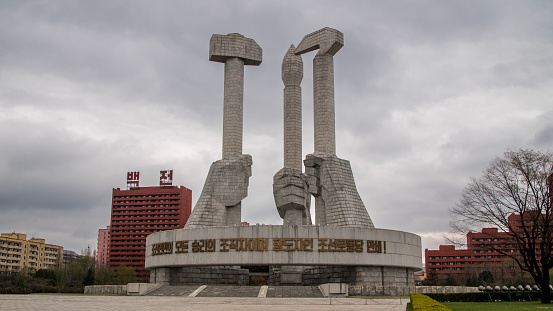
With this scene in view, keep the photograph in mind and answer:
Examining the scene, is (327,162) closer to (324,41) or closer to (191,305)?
(324,41)

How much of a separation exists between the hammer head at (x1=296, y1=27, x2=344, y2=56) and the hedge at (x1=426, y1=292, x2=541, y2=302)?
24.1m

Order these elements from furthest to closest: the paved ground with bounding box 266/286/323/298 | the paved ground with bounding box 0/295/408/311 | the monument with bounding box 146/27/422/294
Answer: the monument with bounding box 146/27/422/294 → the paved ground with bounding box 266/286/323/298 → the paved ground with bounding box 0/295/408/311

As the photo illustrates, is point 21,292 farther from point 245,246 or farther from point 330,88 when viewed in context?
point 330,88

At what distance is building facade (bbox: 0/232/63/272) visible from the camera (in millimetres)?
89125

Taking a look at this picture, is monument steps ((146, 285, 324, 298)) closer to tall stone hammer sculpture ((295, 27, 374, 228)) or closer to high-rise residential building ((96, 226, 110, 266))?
tall stone hammer sculpture ((295, 27, 374, 228))

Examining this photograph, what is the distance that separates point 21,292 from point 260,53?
25.0 metres

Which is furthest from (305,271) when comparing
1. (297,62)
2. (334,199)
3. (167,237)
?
(297,62)

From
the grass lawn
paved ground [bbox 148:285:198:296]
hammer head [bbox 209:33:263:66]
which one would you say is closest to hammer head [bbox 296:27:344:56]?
hammer head [bbox 209:33:263:66]

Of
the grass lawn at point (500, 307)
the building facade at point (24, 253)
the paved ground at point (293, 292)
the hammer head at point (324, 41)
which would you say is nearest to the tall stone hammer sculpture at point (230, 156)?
the hammer head at point (324, 41)

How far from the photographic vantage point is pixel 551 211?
23188 mm

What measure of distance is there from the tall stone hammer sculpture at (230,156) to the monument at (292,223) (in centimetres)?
8

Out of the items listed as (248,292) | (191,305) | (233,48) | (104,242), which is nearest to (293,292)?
(248,292)

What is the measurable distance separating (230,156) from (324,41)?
39.4ft

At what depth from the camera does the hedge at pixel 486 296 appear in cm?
2536
